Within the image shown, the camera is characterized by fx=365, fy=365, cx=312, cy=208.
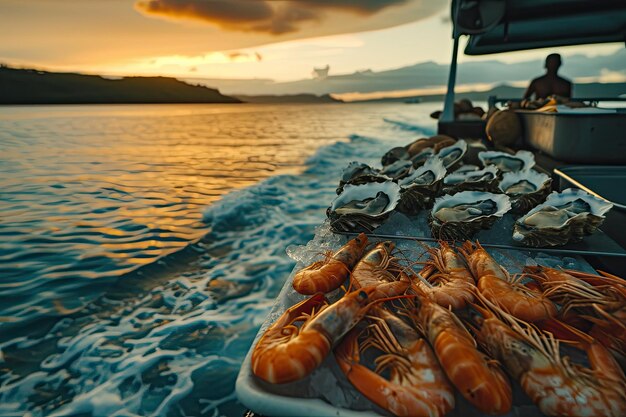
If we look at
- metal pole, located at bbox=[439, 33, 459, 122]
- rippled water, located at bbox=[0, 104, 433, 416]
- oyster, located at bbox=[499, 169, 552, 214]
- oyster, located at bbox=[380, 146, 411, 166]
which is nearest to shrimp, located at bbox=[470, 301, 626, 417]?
oyster, located at bbox=[499, 169, 552, 214]

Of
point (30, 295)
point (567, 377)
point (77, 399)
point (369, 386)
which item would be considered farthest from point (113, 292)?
point (567, 377)

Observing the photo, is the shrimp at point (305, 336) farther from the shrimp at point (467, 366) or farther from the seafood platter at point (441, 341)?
the shrimp at point (467, 366)

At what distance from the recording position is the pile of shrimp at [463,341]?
1.17 metres

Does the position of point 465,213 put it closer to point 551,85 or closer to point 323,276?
point 323,276

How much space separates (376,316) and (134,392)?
269 cm

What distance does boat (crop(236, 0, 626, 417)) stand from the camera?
124cm

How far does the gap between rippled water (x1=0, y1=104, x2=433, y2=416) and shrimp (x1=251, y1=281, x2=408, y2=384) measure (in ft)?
6.85

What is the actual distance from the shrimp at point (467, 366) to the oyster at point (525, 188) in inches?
81.7

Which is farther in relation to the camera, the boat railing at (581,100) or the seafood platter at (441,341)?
the boat railing at (581,100)

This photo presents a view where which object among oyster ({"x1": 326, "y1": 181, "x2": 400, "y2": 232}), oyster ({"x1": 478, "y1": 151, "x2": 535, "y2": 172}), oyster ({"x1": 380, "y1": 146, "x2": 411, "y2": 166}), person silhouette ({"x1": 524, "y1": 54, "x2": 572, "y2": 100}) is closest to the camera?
oyster ({"x1": 326, "y1": 181, "x2": 400, "y2": 232})

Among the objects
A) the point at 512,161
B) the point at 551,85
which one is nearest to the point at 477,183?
the point at 512,161

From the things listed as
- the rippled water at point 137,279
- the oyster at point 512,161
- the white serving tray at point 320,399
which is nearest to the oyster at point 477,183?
the oyster at point 512,161

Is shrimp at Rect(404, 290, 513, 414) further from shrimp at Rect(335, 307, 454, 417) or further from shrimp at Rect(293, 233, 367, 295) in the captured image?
shrimp at Rect(293, 233, 367, 295)

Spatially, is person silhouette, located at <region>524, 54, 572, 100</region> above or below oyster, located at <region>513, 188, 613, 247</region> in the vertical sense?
above
